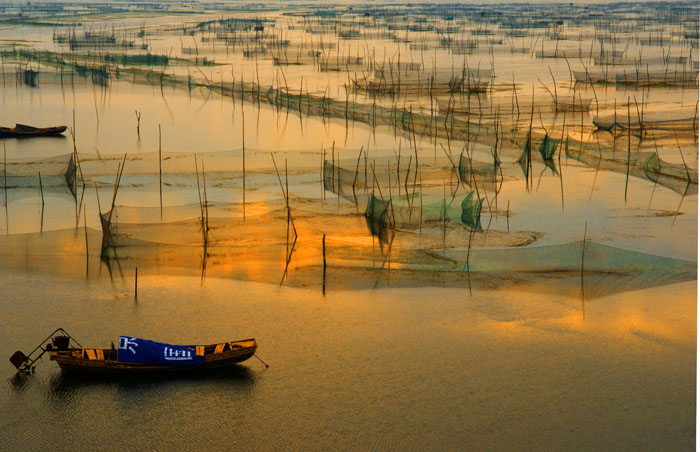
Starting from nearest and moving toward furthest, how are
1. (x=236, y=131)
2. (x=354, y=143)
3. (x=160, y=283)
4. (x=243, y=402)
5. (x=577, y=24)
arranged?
(x=243, y=402), (x=160, y=283), (x=354, y=143), (x=236, y=131), (x=577, y=24)

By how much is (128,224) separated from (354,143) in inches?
241

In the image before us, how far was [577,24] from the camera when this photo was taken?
3772 centimetres

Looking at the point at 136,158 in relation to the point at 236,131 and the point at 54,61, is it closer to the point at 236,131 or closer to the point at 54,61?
the point at 236,131

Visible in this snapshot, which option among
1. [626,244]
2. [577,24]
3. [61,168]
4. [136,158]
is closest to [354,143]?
[136,158]

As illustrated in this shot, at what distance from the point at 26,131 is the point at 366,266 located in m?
8.60

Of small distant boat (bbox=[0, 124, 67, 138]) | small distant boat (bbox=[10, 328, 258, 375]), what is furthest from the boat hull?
small distant boat (bbox=[0, 124, 67, 138])

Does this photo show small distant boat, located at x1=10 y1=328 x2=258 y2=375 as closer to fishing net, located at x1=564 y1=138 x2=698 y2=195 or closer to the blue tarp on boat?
the blue tarp on boat

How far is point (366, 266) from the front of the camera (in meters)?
9.65

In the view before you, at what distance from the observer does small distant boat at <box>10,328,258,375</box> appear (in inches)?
291

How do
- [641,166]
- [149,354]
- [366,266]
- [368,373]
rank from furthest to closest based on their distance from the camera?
[641,166] < [366,266] < [368,373] < [149,354]

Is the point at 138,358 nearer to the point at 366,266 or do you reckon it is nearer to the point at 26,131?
the point at 366,266

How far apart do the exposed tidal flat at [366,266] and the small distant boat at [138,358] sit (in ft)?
0.43

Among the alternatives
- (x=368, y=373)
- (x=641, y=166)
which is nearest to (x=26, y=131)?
(x=641, y=166)

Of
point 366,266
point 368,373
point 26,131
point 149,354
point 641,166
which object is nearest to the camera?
point 149,354
